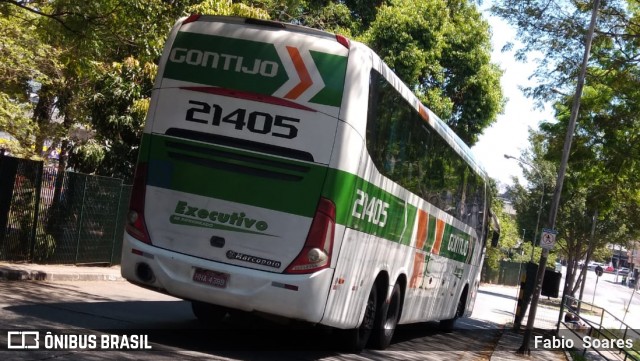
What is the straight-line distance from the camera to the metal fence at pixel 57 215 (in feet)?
52.6

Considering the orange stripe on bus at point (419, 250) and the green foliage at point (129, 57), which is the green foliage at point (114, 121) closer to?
the green foliage at point (129, 57)

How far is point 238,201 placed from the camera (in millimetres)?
9211

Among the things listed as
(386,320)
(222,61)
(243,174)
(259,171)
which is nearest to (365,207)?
(259,171)

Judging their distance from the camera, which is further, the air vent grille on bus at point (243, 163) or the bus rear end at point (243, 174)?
the air vent grille on bus at point (243, 163)

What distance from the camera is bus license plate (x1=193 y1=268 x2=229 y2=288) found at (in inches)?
358

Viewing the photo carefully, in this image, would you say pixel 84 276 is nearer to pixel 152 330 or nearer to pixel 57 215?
pixel 57 215

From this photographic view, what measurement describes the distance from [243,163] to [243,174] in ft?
0.41

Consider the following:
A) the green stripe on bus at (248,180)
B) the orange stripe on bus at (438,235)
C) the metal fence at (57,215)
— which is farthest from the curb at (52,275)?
the orange stripe on bus at (438,235)

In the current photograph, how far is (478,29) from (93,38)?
24473 millimetres

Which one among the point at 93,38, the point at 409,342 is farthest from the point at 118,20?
the point at 409,342

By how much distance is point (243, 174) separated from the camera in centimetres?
927

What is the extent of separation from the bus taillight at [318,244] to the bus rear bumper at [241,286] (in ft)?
0.30

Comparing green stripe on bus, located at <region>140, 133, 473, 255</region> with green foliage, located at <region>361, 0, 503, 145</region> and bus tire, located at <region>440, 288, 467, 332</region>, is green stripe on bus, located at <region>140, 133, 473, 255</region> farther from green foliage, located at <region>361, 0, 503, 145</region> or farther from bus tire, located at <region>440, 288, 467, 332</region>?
green foliage, located at <region>361, 0, 503, 145</region>

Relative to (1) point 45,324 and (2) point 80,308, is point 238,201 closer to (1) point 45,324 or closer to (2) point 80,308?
(1) point 45,324
